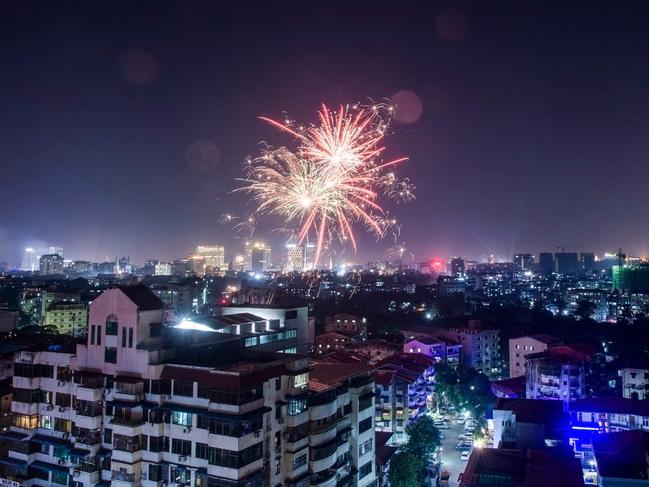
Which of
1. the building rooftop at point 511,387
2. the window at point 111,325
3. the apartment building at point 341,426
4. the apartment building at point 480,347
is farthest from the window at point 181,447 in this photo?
the apartment building at point 480,347

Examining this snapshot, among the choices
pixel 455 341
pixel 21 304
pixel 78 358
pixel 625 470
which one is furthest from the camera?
→ pixel 21 304

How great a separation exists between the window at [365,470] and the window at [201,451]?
168 inches

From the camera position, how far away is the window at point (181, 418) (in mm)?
8953

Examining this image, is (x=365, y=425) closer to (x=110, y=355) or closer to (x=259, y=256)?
(x=110, y=355)

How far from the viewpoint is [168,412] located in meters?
9.23

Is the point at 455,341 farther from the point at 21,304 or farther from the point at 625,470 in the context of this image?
the point at 21,304

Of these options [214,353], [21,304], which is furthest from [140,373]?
[21,304]

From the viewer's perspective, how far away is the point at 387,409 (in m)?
19.5

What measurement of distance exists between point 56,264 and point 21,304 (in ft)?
159

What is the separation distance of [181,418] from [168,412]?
1.07 feet

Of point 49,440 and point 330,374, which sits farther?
point 330,374

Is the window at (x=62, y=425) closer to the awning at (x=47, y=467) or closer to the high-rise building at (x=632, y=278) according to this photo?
the awning at (x=47, y=467)

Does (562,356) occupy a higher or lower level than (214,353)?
lower

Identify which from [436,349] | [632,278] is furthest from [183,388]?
[632,278]
